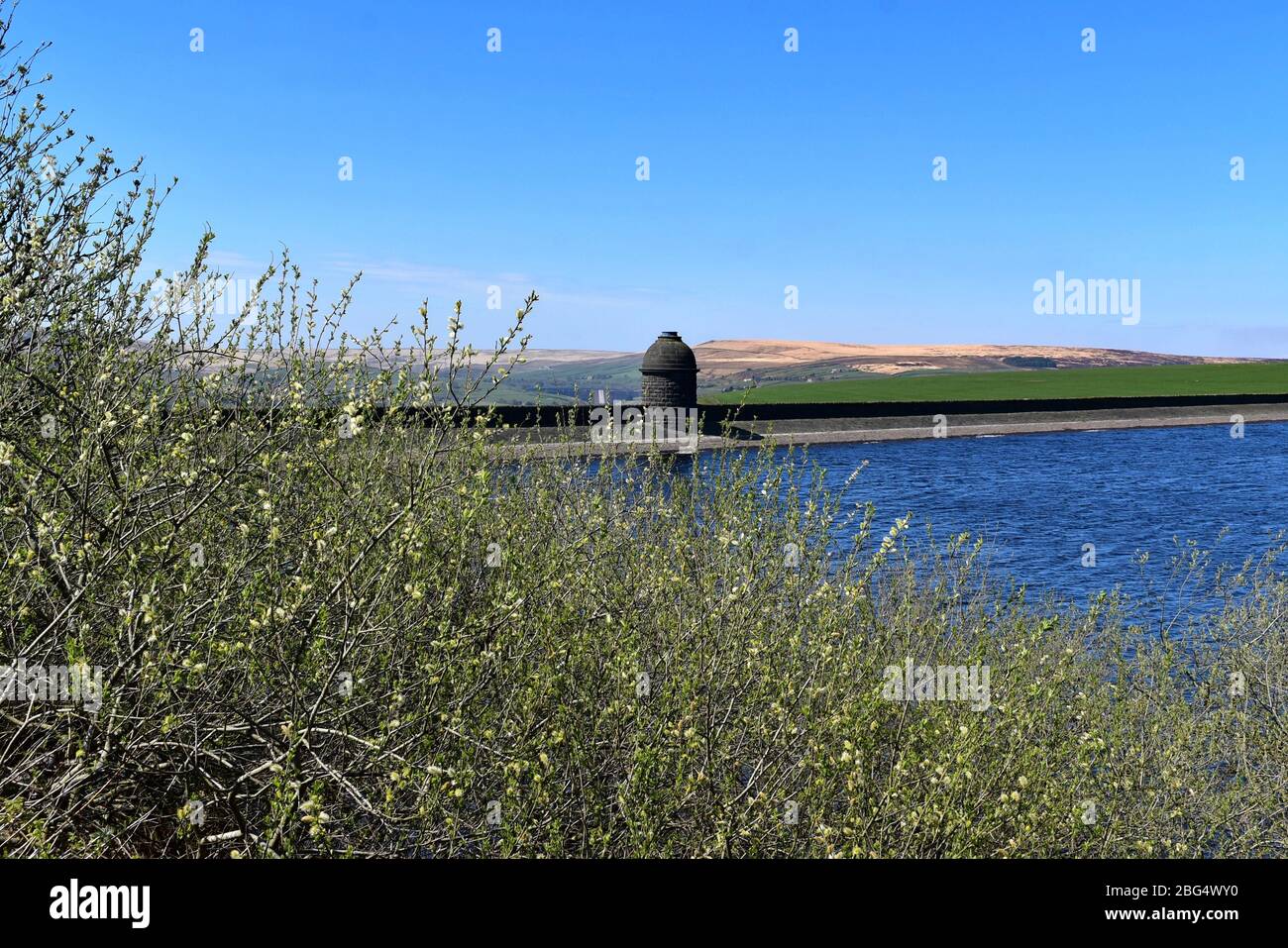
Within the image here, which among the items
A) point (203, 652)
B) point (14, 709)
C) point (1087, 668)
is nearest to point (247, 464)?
point (203, 652)

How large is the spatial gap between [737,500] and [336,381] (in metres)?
4.05

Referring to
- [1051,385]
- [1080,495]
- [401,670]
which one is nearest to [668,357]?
[1080,495]

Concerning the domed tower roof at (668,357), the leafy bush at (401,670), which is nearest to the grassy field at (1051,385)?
the domed tower roof at (668,357)

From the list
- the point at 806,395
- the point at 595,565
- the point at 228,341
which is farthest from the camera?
the point at 806,395

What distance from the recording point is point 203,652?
5.41m

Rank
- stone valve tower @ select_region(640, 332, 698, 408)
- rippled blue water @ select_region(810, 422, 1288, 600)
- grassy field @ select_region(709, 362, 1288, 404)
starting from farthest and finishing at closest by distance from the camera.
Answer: grassy field @ select_region(709, 362, 1288, 404)
stone valve tower @ select_region(640, 332, 698, 408)
rippled blue water @ select_region(810, 422, 1288, 600)

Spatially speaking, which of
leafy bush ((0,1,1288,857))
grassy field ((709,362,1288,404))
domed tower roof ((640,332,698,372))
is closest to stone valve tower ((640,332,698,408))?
domed tower roof ((640,332,698,372))

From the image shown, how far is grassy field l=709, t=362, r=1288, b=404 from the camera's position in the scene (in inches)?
3831

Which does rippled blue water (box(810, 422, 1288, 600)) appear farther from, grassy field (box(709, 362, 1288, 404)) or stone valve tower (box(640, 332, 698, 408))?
grassy field (box(709, 362, 1288, 404))

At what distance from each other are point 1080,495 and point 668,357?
81.3 feet

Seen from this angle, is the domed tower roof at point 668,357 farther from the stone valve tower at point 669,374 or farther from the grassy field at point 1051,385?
the grassy field at point 1051,385

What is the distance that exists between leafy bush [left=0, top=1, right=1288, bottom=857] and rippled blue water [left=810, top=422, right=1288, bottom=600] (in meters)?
3.92

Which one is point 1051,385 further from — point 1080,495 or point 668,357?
point 1080,495
